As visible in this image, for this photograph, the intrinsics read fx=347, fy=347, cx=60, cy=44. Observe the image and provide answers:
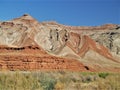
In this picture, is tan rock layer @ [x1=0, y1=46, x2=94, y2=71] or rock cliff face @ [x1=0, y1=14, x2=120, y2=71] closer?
tan rock layer @ [x1=0, y1=46, x2=94, y2=71]

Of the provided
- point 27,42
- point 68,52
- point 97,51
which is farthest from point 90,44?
point 27,42

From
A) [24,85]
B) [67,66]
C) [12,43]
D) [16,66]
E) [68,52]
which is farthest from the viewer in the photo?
[12,43]

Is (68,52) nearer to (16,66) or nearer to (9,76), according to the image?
(16,66)

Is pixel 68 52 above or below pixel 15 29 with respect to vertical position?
below

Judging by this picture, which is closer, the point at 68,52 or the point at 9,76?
the point at 9,76

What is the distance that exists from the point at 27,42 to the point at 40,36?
867cm

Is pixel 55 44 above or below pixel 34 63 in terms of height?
above

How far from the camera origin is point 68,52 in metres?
100

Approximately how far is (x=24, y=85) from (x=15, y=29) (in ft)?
305

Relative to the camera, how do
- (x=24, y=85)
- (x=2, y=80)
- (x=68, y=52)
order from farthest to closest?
(x=68, y=52), (x=2, y=80), (x=24, y=85)

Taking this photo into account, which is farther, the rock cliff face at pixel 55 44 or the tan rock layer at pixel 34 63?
the rock cliff face at pixel 55 44

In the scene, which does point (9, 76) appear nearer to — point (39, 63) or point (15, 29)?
point (39, 63)

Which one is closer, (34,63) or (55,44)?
(34,63)

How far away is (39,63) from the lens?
70.9 metres
